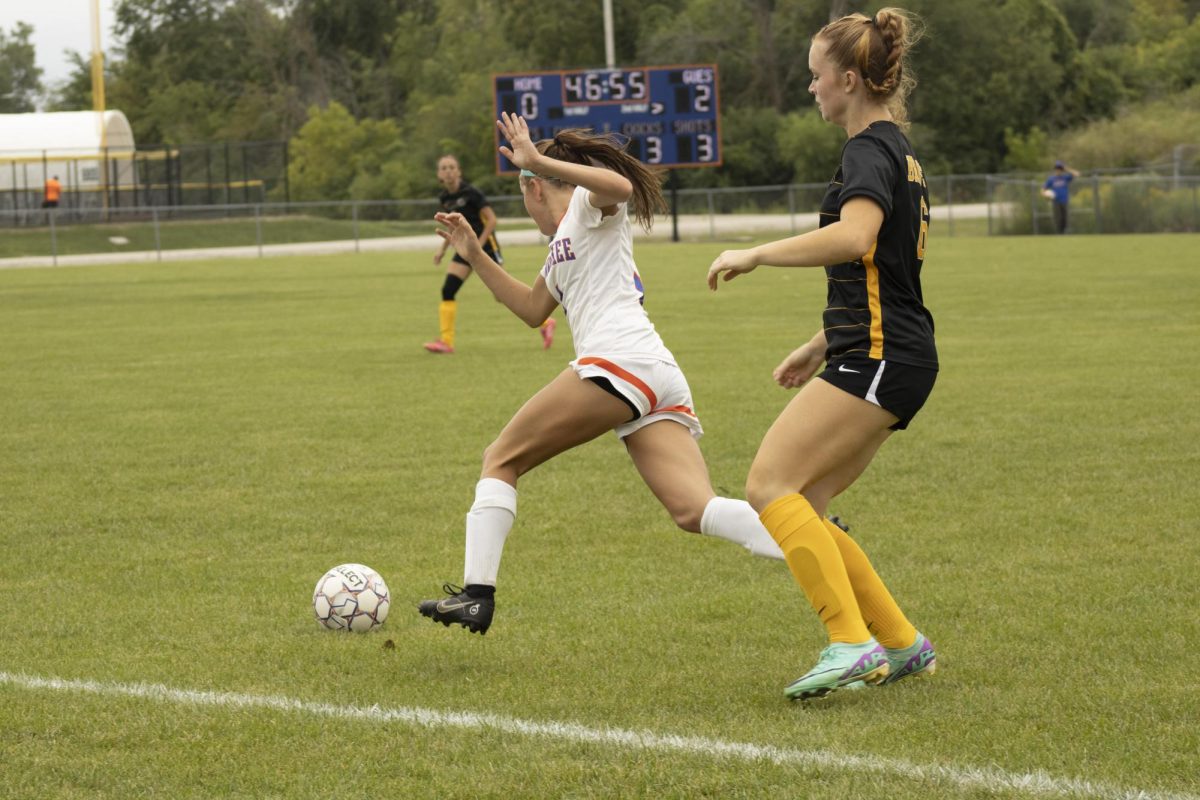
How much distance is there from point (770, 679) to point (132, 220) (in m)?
45.6

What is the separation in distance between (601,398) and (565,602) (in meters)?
1.19

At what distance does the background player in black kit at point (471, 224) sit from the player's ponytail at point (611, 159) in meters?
10.2

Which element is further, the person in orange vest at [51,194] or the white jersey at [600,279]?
the person in orange vest at [51,194]

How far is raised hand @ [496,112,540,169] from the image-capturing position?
4.86 m

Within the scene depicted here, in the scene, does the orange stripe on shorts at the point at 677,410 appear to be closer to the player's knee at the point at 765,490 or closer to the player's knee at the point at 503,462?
the player's knee at the point at 503,462

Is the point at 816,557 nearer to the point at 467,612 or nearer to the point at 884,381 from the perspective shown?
the point at 884,381

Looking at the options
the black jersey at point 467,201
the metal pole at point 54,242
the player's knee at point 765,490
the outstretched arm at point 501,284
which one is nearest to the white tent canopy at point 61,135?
the metal pole at point 54,242

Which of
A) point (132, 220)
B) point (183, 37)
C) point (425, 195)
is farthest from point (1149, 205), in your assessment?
point (183, 37)

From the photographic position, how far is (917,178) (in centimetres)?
447

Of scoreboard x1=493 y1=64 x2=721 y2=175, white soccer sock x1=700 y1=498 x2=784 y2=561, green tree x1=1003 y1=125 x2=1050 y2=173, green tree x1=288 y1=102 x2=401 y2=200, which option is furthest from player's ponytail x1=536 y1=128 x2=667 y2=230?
green tree x1=288 y1=102 x2=401 y2=200

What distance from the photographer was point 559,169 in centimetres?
482

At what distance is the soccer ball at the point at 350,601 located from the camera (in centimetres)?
560

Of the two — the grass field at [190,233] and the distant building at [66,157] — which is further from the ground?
the distant building at [66,157]

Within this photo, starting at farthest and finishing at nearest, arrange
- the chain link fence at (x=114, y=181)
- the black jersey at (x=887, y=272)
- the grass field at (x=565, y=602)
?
the chain link fence at (x=114, y=181) → the black jersey at (x=887, y=272) → the grass field at (x=565, y=602)
